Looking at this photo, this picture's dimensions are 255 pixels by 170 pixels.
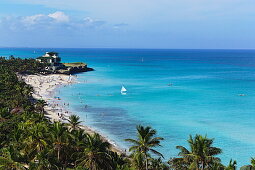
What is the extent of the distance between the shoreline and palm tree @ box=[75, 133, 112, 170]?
15.9 meters

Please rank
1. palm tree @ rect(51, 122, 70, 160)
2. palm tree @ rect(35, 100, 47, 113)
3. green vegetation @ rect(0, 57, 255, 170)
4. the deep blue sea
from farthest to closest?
palm tree @ rect(35, 100, 47, 113), the deep blue sea, palm tree @ rect(51, 122, 70, 160), green vegetation @ rect(0, 57, 255, 170)

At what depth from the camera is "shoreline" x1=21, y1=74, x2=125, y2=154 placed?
187 ft

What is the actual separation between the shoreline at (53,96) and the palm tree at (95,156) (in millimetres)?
15891

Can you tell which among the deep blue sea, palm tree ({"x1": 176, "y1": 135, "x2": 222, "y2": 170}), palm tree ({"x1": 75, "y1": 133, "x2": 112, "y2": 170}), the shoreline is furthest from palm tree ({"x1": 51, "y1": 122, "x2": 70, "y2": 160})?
the deep blue sea

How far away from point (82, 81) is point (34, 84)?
74.0ft

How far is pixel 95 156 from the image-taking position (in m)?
28.5

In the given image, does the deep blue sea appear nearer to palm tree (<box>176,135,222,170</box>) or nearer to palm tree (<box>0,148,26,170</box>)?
palm tree (<box>176,135,222,170</box>)

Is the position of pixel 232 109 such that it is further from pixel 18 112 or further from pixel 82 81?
pixel 82 81

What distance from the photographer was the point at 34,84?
105812mm

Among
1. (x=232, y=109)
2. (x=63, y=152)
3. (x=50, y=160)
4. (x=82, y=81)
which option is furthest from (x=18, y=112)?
(x=82, y=81)

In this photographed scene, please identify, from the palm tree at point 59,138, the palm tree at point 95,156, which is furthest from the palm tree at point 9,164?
the palm tree at point 95,156

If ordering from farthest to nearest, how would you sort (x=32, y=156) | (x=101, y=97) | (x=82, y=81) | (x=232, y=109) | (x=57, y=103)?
(x=82, y=81) < (x=101, y=97) < (x=57, y=103) < (x=232, y=109) < (x=32, y=156)

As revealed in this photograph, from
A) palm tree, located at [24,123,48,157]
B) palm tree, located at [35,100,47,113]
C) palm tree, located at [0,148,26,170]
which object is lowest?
palm tree, located at [0,148,26,170]

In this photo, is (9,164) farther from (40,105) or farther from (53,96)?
(53,96)
